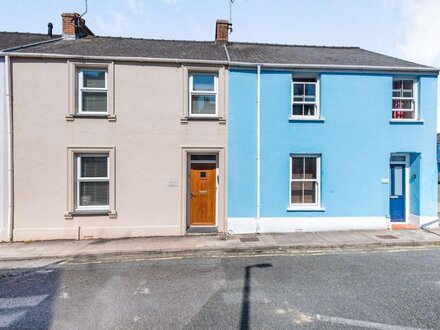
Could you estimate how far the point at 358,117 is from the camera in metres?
8.95

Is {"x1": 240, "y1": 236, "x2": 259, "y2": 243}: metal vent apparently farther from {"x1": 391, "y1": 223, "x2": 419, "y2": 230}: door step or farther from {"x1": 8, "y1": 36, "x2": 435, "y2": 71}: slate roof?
{"x1": 8, "y1": 36, "x2": 435, "y2": 71}: slate roof

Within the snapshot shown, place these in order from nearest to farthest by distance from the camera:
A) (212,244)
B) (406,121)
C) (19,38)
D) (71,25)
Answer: (212,244) < (406,121) < (71,25) < (19,38)

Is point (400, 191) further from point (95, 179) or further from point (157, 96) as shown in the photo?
point (95, 179)

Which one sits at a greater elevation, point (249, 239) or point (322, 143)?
point (322, 143)

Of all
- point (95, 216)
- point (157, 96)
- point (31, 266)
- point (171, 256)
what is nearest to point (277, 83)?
point (157, 96)

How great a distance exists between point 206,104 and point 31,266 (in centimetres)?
688

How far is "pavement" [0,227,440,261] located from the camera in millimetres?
6855

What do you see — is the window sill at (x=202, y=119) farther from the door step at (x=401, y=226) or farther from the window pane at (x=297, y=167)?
the door step at (x=401, y=226)

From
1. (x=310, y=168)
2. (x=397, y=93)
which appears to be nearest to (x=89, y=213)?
(x=310, y=168)

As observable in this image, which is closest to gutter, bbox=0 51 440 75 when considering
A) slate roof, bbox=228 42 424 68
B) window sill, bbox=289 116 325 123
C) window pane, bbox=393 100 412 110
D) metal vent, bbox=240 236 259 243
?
slate roof, bbox=228 42 424 68

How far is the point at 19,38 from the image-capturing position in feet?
33.9

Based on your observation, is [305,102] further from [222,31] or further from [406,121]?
[222,31]

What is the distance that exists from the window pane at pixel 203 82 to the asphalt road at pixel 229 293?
576 centimetres

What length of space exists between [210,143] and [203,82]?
2.24 metres
